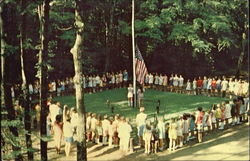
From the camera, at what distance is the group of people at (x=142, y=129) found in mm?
18391

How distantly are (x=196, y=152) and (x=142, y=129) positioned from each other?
2778 mm

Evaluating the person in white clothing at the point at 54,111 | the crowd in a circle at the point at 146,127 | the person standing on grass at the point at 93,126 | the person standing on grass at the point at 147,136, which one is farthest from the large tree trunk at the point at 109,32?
the person standing on grass at the point at 147,136

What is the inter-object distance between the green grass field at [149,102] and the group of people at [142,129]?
4.38 meters

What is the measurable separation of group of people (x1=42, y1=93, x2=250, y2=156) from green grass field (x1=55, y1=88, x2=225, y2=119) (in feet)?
14.4

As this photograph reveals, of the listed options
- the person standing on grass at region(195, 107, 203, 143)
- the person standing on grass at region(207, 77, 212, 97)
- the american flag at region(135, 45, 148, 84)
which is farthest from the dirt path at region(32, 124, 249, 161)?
the person standing on grass at region(207, 77, 212, 97)

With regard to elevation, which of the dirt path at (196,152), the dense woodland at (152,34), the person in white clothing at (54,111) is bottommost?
the dirt path at (196,152)

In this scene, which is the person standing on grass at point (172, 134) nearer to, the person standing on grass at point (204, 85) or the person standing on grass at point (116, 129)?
the person standing on grass at point (116, 129)

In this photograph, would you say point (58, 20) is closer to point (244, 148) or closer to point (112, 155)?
point (112, 155)

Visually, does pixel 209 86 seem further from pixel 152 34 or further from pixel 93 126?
pixel 93 126

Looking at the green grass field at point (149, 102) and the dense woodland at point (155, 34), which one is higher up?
the dense woodland at point (155, 34)

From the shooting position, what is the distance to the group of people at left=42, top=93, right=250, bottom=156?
60.3 ft

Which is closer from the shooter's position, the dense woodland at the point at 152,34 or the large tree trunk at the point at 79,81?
the large tree trunk at the point at 79,81

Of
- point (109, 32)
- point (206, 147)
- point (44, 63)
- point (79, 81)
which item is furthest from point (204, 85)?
point (44, 63)

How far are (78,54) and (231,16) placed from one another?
97.1ft
